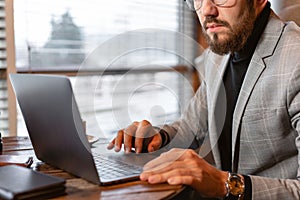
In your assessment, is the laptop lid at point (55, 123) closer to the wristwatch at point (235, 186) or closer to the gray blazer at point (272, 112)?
the wristwatch at point (235, 186)

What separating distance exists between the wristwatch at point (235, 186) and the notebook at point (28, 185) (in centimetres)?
42

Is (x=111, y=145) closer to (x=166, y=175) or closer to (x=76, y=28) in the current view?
(x=166, y=175)

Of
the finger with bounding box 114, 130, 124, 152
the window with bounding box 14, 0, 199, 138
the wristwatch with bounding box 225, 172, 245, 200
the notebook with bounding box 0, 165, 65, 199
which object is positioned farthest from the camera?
the window with bounding box 14, 0, 199, 138

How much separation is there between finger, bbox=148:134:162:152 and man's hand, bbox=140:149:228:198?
0.26 meters

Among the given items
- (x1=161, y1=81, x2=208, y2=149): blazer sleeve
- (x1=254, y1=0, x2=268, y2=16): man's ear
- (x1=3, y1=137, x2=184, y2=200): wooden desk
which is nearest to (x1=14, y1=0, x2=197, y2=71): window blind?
(x1=161, y1=81, x2=208, y2=149): blazer sleeve

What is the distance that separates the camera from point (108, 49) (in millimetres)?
2662

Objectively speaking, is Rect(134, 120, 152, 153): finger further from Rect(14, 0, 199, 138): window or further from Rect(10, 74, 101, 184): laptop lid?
Rect(14, 0, 199, 138): window

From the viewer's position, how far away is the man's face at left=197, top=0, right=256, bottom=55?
133cm

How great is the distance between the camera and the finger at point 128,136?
4.17 feet

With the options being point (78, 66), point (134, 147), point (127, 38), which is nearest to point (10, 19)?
point (78, 66)

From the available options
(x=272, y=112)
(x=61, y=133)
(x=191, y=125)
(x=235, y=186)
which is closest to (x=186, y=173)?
(x=235, y=186)

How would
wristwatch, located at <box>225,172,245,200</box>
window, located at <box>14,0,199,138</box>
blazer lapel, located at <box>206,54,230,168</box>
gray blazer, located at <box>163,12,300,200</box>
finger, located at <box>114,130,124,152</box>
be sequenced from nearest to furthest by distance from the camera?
wristwatch, located at <box>225,172,245,200</box>, gray blazer, located at <box>163,12,300,200</box>, finger, located at <box>114,130,124,152</box>, blazer lapel, located at <box>206,54,230,168</box>, window, located at <box>14,0,199,138</box>

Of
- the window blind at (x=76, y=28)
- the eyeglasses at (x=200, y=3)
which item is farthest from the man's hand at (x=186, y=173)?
the window blind at (x=76, y=28)

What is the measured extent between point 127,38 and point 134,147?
1645 millimetres
